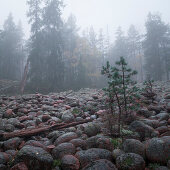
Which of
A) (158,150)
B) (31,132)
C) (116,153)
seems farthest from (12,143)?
(158,150)

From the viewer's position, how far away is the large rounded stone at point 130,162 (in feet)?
6.27

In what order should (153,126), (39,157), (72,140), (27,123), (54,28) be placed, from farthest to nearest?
(54,28) → (27,123) → (153,126) → (72,140) → (39,157)

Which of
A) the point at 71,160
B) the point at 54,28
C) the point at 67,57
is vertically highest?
the point at 54,28

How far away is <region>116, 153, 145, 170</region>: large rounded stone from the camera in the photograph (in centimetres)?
191

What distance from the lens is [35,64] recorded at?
1688 centimetres

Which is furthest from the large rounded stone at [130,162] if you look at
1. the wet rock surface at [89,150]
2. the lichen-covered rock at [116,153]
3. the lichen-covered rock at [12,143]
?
the lichen-covered rock at [12,143]

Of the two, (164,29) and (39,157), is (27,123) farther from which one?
(164,29)

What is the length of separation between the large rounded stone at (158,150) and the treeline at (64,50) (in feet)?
43.9

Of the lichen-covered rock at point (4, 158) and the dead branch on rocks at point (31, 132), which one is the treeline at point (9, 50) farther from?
the lichen-covered rock at point (4, 158)

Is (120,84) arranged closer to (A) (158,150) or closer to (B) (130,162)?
(A) (158,150)

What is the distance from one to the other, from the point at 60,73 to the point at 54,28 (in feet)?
20.0

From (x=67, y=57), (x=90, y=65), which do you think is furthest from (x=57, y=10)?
(x=90, y=65)

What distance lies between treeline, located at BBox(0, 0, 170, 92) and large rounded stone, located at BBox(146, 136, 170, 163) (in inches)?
526

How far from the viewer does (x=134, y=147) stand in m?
2.24
